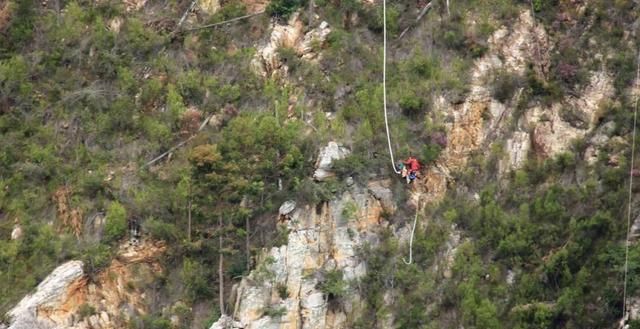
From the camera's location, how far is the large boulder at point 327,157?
26938mm

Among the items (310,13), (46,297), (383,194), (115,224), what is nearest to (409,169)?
(383,194)

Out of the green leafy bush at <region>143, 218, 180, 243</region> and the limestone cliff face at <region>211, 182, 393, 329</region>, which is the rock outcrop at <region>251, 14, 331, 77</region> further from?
the green leafy bush at <region>143, 218, 180, 243</region>

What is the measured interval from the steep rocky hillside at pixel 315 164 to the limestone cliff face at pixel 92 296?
0.15 ft

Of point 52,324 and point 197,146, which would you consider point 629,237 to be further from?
point 52,324

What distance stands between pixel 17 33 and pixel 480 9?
1218 centimetres

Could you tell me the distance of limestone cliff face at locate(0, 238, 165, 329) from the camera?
2525 cm

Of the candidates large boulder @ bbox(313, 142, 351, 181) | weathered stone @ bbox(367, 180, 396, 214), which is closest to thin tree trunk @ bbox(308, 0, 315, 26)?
large boulder @ bbox(313, 142, 351, 181)

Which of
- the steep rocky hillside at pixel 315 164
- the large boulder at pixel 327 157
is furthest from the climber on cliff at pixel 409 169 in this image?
the large boulder at pixel 327 157

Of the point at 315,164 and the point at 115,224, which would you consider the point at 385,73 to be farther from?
the point at 115,224

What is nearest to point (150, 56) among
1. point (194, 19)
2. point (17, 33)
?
point (194, 19)

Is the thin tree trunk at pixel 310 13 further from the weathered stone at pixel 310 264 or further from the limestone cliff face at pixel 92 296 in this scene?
the limestone cliff face at pixel 92 296

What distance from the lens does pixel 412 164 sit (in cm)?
2722

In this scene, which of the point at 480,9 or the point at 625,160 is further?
the point at 480,9

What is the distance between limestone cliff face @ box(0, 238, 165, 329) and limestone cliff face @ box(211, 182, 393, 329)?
2.14m
